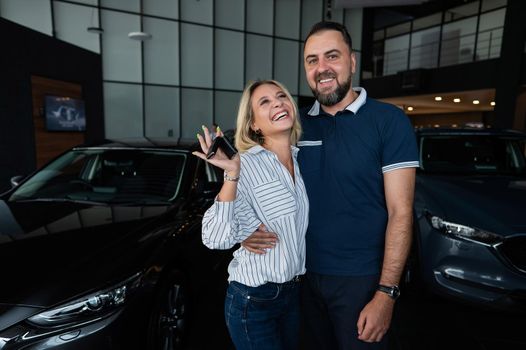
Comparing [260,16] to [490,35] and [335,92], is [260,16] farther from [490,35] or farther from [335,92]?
[335,92]

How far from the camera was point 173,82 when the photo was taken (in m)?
12.6

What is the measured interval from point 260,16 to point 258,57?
1586 mm

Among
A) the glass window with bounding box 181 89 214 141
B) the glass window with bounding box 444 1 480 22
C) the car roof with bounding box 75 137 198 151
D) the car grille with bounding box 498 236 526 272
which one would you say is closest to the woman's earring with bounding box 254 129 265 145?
the car roof with bounding box 75 137 198 151

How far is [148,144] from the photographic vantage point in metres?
3.17

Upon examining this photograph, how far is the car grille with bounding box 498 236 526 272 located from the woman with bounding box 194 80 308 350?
1949 millimetres

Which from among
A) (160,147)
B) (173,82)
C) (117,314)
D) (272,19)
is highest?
(272,19)

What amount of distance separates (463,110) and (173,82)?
671 inches

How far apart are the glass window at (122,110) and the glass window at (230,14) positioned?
4.04m

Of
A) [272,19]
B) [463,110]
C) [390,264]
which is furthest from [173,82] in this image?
[463,110]

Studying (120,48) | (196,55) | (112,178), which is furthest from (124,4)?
(112,178)

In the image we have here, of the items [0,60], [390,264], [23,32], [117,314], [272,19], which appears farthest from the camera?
[272,19]

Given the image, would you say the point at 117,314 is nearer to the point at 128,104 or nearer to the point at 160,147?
the point at 160,147

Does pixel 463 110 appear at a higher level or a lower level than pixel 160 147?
higher

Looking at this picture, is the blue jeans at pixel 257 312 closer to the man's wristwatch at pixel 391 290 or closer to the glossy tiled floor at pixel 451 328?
the man's wristwatch at pixel 391 290
